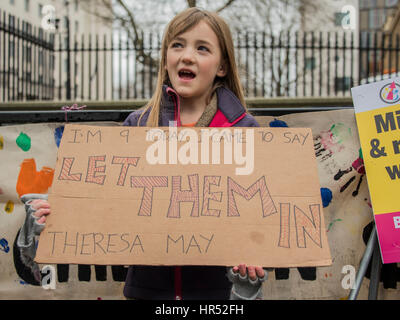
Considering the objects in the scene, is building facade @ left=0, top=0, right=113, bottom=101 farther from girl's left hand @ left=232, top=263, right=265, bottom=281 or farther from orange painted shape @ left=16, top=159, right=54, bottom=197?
girl's left hand @ left=232, top=263, right=265, bottom=281

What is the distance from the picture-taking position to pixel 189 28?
1.79m

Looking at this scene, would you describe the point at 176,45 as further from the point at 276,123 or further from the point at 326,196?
the point at 326,196

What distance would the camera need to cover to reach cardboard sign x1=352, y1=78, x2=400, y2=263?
1.99 meters

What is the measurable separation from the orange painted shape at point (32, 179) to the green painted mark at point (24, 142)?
80 millimetres

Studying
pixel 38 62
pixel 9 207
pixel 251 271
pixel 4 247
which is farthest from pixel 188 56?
pixel 38 62

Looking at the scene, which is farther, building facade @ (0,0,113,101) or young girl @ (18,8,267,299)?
building facade @ (0,0,113,101)

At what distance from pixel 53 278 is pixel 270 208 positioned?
1.50m

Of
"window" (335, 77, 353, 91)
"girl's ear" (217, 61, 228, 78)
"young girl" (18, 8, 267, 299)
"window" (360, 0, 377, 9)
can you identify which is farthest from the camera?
"window" (360, 0, 377, 9)

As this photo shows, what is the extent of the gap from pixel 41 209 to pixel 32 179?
0.88 m

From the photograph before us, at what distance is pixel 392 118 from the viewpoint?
204cm

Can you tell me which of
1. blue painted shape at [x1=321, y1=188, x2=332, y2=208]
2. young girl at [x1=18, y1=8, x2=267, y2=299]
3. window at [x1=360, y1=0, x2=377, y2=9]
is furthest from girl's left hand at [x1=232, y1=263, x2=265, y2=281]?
window at [x1=360, y1=0, x2=377, y2=9]

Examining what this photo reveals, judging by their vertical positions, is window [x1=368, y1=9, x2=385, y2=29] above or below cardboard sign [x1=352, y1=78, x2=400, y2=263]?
above

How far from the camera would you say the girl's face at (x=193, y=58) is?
5.82 feet

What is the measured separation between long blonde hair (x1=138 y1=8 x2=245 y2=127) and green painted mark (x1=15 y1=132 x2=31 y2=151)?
90 centimetres
